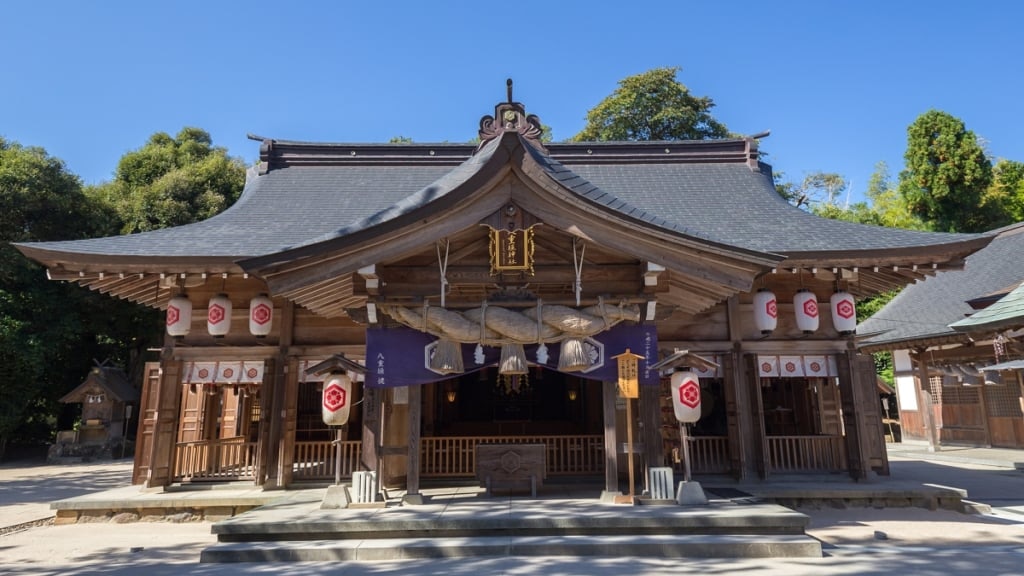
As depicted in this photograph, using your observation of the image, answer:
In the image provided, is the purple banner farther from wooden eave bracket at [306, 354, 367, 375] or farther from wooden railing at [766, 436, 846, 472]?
wooden railing at [766, 436, 846, 472]

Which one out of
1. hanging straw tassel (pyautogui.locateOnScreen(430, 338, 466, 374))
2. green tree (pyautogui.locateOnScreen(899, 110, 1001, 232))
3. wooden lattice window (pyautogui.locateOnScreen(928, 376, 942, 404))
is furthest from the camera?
green tree (pyautogui.locateOnScreen(899, 110, 1001, 232))

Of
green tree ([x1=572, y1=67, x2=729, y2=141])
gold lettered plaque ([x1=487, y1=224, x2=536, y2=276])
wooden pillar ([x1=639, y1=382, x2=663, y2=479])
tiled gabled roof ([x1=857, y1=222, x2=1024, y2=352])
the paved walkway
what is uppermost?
green tree ([x1=572, y1=67, x2=729, y2=141])

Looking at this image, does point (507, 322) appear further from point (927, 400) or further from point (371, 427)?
point (927, 400)

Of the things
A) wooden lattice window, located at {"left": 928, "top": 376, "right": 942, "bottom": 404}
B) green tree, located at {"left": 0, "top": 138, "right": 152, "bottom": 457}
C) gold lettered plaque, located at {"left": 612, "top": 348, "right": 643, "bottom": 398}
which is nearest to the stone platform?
gold lettered plaque, located at {"left": 612, "top": 348, "right": 643, "bottom": 398}

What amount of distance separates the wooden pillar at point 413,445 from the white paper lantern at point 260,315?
3.52m

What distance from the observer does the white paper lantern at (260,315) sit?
9836 mm

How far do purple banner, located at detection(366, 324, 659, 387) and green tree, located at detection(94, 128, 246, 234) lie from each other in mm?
21497

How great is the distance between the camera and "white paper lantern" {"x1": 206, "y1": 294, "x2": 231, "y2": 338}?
9.73 meters

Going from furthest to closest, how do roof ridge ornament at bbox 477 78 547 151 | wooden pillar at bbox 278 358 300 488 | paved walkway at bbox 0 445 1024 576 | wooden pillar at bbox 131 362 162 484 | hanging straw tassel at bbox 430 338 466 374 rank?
1. wooden pillar at bbox 131 362 162 484
2. wooden pillar at bbox 278 358 300 488
3. roof ridge ornament at bbox 477 78 547 151
4. hanging straw tassel at bbox 430 338 466 374
5. paved walkway at bbox 0 445 1024 576

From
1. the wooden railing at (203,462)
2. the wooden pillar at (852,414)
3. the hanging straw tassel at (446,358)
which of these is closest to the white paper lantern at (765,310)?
the wooden pillar at (852,414)

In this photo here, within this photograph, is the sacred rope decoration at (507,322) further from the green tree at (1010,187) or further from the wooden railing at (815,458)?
the green tree at (1010,187)

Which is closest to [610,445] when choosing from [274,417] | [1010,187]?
[274,417]

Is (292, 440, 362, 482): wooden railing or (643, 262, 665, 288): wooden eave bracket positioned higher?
(643, 262, 665, 288): wooden eave bracket

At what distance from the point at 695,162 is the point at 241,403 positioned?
541 inches
